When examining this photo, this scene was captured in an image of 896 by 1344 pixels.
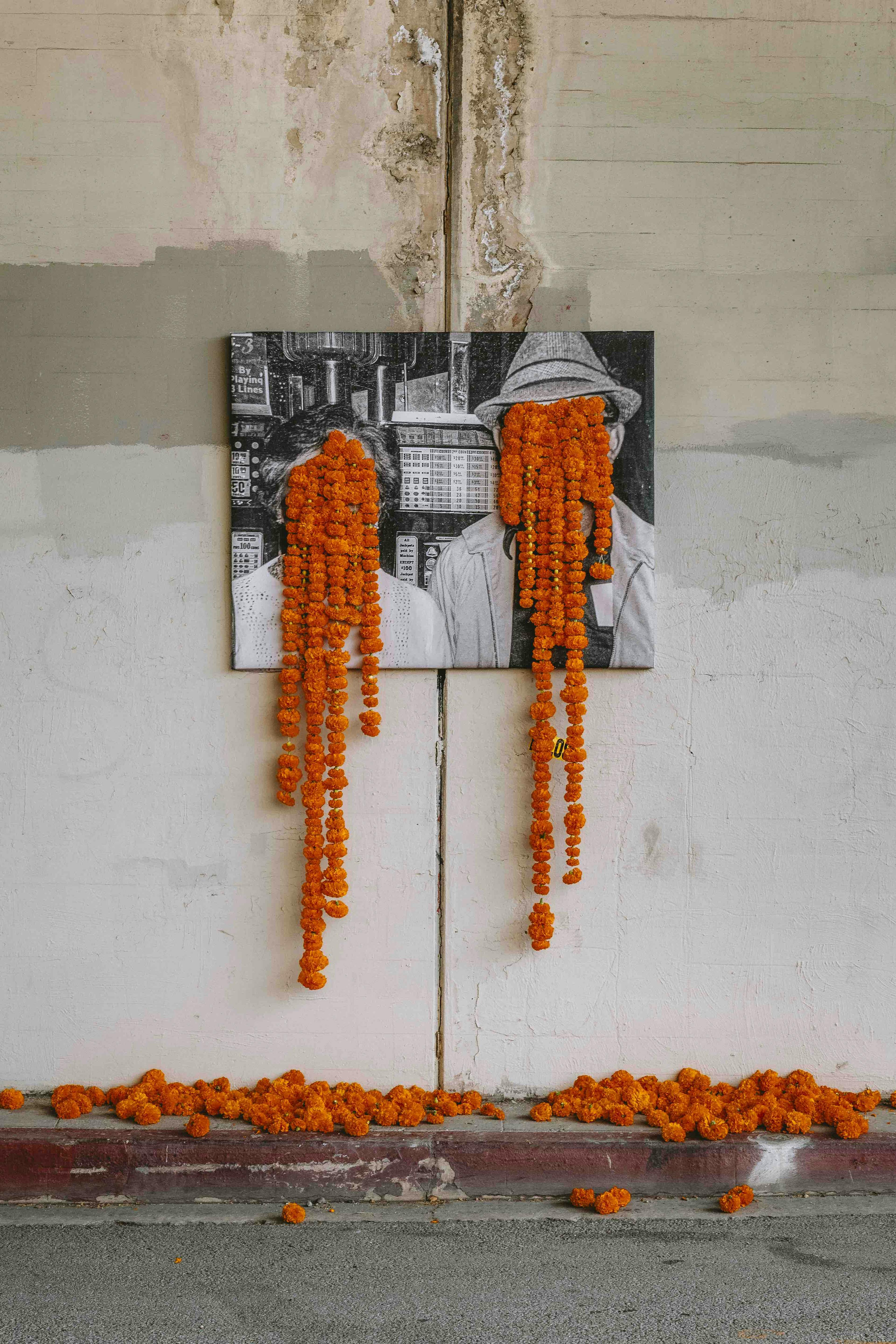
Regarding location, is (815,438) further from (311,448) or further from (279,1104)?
(279,1104)

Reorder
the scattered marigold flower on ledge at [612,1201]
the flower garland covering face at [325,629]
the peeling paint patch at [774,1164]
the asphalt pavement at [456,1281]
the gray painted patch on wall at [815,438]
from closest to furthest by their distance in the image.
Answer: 1. the asphalt pavement at [456,1281]
2. the scattered marigold flower on ledge at [612,1201]
3. the peeling paint patch at [774,1164]
4. the flower garland covering face at [325,629]
5. the gray painted patch on wall at [815,438]

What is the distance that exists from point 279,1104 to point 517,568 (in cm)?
184

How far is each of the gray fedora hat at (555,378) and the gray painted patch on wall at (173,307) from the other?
44 cm

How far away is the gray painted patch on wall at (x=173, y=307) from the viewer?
2975 millimetres

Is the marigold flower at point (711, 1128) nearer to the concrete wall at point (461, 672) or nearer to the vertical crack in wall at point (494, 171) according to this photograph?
the concrete wall at point (461, 672)

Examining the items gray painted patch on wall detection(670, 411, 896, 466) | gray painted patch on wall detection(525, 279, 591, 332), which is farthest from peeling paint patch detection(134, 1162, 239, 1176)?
gray painted patch on wall detection(525, 279, 591, 332)

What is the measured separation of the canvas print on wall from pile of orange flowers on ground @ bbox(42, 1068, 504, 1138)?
1.37 metres

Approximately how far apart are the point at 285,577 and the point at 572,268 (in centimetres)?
136

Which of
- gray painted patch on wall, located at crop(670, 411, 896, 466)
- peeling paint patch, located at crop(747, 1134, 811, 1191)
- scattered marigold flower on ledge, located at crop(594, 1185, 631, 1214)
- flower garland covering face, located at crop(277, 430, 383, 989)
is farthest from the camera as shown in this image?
gray painted patch on wall, located at crop(670, 411, 896, 466)

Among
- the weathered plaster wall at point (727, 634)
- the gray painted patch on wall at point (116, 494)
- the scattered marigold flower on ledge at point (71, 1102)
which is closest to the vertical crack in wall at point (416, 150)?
the weathered plaster wall at point (727, 634)

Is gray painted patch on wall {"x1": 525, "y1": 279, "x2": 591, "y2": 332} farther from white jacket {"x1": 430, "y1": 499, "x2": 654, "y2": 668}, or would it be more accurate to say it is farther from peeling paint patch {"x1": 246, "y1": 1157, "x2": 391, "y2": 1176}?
peeling paint patch {"x1": 246, "y1": 1157, "x2": 391, "y2": 1176}

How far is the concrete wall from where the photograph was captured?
116 inches

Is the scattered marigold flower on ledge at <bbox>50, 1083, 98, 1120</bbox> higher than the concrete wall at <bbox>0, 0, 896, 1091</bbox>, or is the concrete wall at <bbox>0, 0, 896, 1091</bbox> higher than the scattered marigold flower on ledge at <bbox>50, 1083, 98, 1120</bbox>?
the concrete wall at <bbox>0, 0, 896, 1091</bbox>

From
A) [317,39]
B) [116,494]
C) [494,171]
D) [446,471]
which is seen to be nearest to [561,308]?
[494,171]
